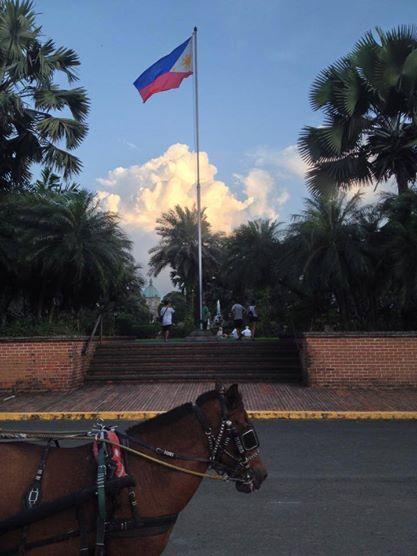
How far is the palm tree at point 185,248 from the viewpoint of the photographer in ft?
149

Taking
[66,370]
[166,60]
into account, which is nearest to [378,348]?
[66,370]

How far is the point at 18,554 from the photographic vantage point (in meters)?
2.55

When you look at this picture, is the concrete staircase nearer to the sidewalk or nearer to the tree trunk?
the sidewalk

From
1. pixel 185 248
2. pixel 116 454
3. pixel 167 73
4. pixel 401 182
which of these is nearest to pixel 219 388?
pixel 116 454

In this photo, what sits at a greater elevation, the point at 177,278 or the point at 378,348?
the point at 177,278

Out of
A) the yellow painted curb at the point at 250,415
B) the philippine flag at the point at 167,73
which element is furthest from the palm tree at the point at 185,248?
the yellow painted curb at the point at 250,415

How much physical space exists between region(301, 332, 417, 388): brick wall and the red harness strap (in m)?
11.2

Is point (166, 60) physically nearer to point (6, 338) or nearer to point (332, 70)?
point (332, 70)

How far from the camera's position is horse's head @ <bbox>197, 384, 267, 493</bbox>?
9.78 ft

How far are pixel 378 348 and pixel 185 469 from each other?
11390mm

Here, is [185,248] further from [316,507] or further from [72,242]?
[316,507]

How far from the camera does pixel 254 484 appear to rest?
9.79ft

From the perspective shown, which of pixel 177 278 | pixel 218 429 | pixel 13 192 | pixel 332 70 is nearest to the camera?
pixel 218 429

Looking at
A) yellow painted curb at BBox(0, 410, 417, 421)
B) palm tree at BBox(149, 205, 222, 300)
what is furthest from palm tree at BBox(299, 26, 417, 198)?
palm tree at BBox(149, 205, 222, 300)
